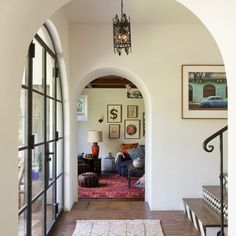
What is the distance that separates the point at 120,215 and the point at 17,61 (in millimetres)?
3203

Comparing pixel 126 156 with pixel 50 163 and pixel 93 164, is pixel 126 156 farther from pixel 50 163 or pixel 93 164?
pixel 50 163

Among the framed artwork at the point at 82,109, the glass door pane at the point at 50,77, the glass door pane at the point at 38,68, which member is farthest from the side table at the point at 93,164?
the glass door pane at the point at 38,68

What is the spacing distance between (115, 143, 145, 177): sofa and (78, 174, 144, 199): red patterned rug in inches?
20.0

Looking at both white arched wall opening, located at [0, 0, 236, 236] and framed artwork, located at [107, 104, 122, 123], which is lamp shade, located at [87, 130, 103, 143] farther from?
white arched wall opening, located at [0, 0, 236, 236]

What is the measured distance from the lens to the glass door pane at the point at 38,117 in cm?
283

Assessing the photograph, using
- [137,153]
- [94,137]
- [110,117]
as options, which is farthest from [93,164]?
[110,117]

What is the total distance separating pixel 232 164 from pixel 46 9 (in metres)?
1.43

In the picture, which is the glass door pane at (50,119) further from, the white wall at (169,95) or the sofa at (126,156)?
the sofa at (126,156)

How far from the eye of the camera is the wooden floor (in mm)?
3502

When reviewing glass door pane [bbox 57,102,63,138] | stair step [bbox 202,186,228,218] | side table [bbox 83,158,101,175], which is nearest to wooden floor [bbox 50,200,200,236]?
stair step [bbox 202,186,228,218]

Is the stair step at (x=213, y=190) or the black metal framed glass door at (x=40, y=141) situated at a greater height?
the black metal framed glass door at (x=40, y=141)

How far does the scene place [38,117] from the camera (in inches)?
117

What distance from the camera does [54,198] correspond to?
3740mm

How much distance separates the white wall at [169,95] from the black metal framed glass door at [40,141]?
0.82 m
